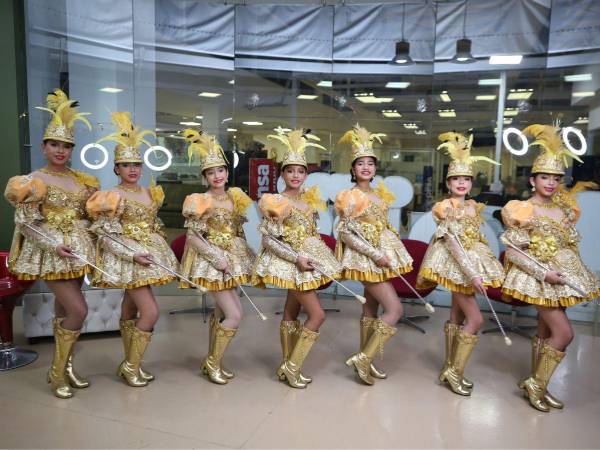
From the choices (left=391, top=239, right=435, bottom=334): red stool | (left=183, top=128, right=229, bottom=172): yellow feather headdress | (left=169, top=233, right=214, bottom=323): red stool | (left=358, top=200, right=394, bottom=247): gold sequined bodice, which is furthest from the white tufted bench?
(left=391, top=239, right=435, bottom=334): red stool

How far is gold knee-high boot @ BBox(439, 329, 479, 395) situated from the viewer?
315cm

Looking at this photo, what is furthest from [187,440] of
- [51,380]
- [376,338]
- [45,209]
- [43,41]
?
[43,41]

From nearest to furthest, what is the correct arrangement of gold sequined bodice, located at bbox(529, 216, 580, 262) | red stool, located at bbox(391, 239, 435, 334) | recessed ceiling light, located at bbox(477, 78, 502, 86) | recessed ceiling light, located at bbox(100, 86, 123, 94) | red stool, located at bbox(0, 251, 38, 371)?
1. gold sequined bodice, located at bbox(529, 216, 580, 262)
2. red stool, located at bbox(0, 251, 38, 371)
3. red stool, located at bbox(391, 239, 435, 334)
4. recessed ceiling light, located at bbox(100, 86, 123, 94)
5. recessed ceiling light, located at bbox(477, 78, 502, 86)

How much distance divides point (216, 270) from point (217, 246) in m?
0.16

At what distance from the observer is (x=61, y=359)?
3012mm

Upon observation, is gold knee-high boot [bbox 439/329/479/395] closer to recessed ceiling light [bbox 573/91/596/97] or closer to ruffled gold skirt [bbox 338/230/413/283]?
ruffled gold skirt [bbox 338/230/413/283]

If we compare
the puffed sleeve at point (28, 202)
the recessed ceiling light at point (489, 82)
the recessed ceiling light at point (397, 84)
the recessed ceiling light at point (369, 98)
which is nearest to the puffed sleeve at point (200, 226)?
the puffed sleeve at point (28, 202)

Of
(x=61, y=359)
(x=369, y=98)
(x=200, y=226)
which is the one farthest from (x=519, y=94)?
(x=61, y=359)

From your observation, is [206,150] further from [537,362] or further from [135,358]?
[537,362]

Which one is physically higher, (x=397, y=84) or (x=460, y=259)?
(x=397, y=84)

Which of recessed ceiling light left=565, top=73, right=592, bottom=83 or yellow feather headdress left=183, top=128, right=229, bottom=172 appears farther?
recessed ceiling light left=565, top=73, right=592, bottom=83

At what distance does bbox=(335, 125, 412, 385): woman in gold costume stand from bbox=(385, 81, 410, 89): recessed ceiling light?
8.58ft

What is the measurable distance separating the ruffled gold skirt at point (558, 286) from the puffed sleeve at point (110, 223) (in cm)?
239

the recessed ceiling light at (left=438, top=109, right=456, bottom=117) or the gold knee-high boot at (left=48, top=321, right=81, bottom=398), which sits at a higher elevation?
the recessed ceiling light at (left=438, top=109, right=456, bottom=117)
